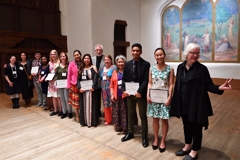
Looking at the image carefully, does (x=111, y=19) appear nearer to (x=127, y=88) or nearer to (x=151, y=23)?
(x=151, y=23)

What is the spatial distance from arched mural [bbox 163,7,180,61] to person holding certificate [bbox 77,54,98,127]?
21.2 feet

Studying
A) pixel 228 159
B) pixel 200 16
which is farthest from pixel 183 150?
pixel 200 16

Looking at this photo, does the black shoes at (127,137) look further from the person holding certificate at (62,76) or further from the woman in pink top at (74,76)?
the person holding certificate at (62,76)

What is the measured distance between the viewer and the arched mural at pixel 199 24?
8102mm

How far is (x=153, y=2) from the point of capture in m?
9.55

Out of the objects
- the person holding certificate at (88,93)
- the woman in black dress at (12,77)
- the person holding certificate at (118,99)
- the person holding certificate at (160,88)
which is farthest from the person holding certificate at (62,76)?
the person holding certificate at (160,88)

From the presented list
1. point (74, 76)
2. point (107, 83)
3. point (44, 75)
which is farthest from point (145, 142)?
point (44, 75)

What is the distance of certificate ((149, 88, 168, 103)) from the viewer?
252 cm

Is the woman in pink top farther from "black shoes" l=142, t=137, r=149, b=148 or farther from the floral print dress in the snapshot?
the floral print dress

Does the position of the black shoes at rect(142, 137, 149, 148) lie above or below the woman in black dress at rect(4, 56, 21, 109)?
below

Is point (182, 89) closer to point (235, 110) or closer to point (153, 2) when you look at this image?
point (235, 110)

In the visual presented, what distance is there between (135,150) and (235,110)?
338 cm

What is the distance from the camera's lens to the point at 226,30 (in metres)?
7.66

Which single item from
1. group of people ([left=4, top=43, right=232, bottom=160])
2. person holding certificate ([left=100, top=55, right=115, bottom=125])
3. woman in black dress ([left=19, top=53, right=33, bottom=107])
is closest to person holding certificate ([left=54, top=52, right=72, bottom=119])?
group of people ([left=4, top=43, right=232, bottom=160])
